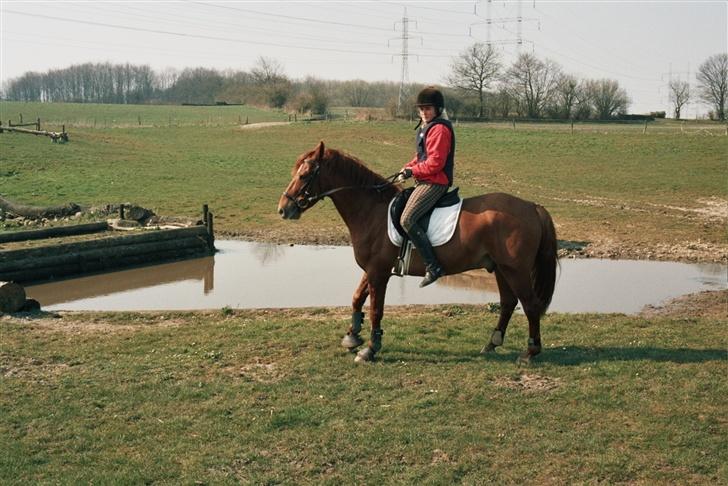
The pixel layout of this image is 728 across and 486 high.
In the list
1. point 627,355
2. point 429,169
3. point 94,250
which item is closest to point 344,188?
point 429,169

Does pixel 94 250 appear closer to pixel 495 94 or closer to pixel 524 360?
pixel 524 360

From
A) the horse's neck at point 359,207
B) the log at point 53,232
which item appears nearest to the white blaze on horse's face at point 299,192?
the horse's neck at point 359,207

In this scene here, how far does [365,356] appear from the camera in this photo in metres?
8.39

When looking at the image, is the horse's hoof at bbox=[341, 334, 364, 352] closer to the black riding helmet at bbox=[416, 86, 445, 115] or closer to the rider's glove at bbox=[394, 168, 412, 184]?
the rider's glove at bbox=[394, 168, 412, 184]

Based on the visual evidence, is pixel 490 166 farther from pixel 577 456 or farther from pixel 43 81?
pixel 43 81

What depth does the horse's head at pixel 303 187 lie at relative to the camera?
8.62m

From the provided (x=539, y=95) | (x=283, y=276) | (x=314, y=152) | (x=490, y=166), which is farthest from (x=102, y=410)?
(x=539, y=95)

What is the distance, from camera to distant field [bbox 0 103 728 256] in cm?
2289

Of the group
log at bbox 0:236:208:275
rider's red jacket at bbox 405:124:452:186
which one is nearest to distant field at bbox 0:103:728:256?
log at bbox 0:236:208:275

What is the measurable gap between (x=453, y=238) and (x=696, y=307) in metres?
6.25

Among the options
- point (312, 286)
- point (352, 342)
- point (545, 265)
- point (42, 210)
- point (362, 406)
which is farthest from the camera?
point (42, 210)

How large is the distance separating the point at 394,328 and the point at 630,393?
3.50m

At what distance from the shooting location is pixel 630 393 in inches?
285

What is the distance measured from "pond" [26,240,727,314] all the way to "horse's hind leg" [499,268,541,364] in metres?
4.57
